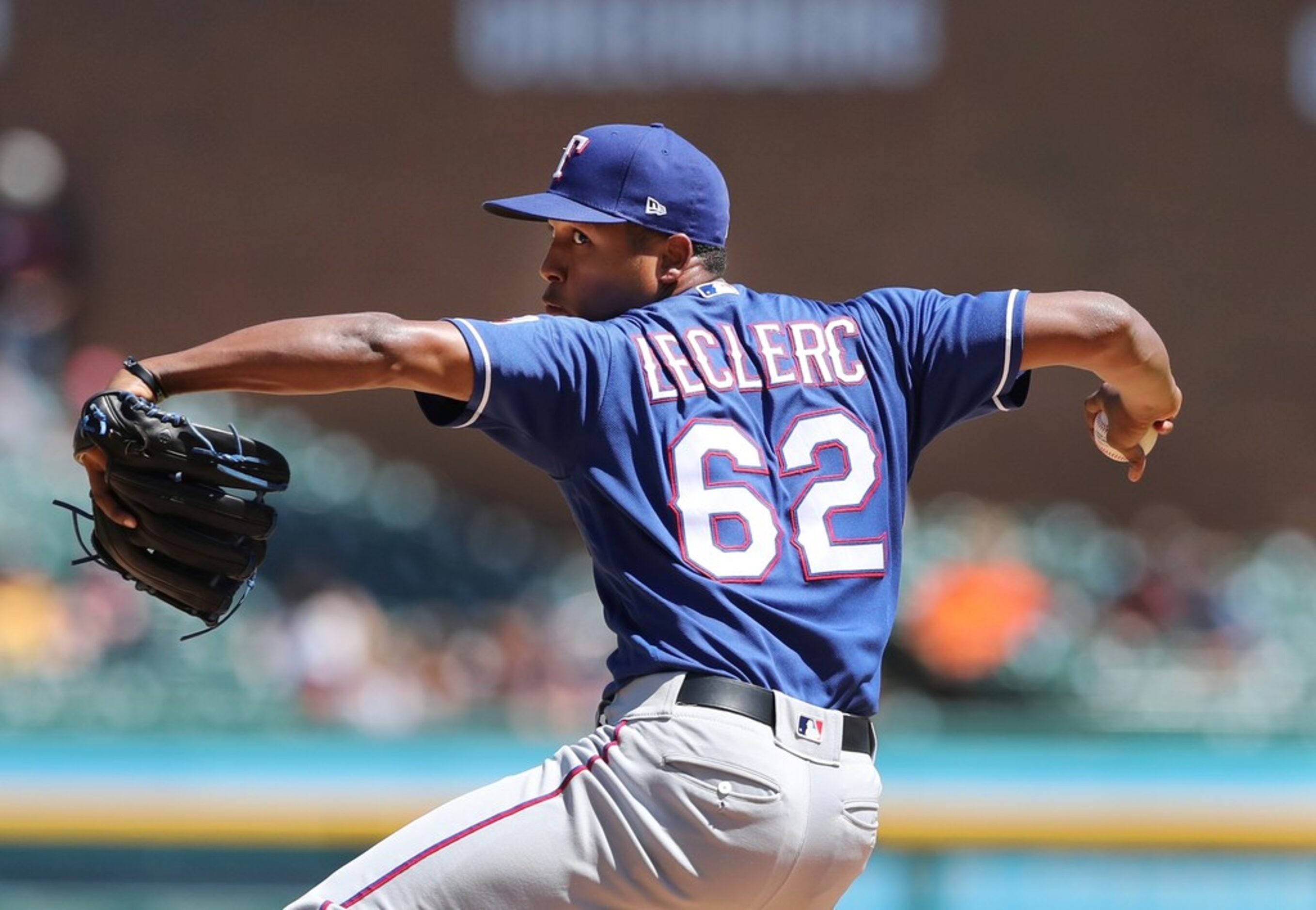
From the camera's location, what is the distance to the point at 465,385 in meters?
2.46

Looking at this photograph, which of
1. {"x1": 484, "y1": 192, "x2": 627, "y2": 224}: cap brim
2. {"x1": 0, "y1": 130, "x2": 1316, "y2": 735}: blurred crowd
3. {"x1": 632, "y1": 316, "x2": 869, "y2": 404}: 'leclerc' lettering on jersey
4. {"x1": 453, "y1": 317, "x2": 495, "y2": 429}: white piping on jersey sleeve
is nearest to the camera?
{"x1": 453, "y1": 317, "x2": 495, "y2": 429}: white piping on jersey sleeve

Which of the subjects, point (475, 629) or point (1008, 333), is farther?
point (475, 629)

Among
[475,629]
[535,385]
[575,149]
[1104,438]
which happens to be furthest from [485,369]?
[475,629]

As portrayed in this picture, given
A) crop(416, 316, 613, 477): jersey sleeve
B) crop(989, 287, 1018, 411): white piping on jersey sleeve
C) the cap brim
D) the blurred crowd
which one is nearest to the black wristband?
crop(416, 316, 613, 477): jersey sleeve

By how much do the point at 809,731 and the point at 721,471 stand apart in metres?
0.38

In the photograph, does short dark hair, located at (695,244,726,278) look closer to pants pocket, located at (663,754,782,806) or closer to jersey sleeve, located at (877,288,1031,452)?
jersey sleeve, located at (877,288,1031,452)

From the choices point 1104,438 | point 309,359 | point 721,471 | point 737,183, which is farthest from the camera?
point 737,183

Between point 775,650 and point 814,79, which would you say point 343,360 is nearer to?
point 775,650

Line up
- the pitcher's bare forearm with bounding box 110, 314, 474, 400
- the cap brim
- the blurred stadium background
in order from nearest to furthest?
the pitcher's bare forearm with bounding box 110, 314, 474, 400 < the cap brim < the blurred stadium background

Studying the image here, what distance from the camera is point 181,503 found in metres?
2.50

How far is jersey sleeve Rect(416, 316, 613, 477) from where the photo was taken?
8.13 ft

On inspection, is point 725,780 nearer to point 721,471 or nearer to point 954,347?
point 721,471

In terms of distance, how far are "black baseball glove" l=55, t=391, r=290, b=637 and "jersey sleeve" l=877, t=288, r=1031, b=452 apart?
0.96 metres

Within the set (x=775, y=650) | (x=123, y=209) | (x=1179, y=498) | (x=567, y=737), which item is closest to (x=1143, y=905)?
(x=567, y=737)
